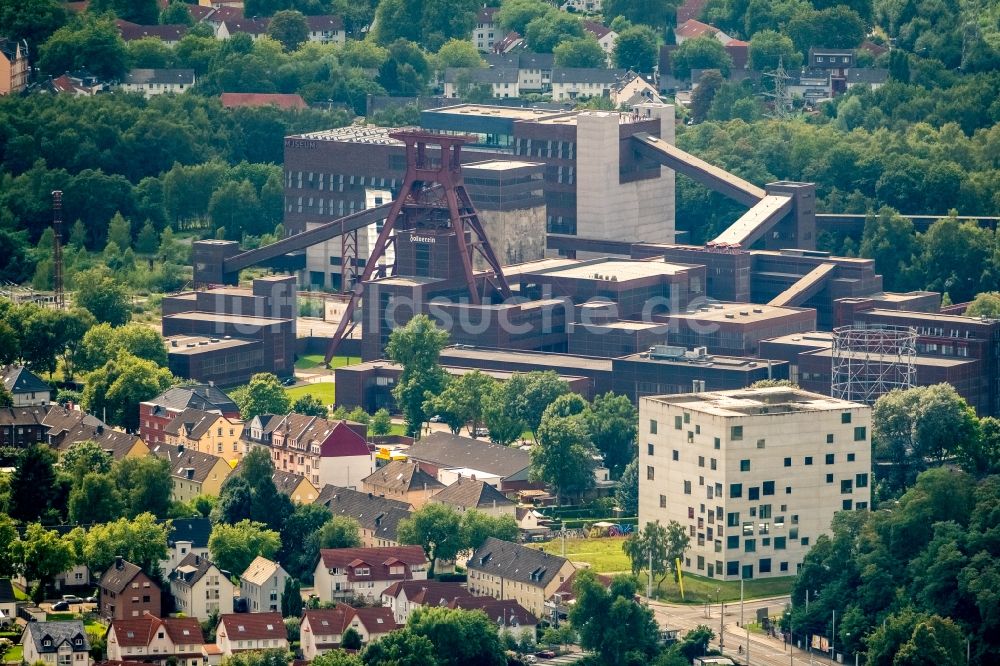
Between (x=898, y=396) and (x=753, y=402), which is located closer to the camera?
(x=753, y=402)

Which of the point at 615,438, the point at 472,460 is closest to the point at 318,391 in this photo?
the point at 472,460

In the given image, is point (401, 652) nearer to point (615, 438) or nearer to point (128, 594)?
point (128, 594)

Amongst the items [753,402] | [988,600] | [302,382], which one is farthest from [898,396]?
[302,382]

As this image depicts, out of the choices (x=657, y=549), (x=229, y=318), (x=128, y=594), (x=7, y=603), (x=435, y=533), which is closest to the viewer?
(x=7, y=603)

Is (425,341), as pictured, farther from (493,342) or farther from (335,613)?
(335,613)

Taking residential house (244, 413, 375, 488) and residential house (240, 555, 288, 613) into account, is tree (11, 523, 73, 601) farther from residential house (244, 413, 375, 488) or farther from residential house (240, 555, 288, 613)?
residential house (244, 413, 375, 488)
